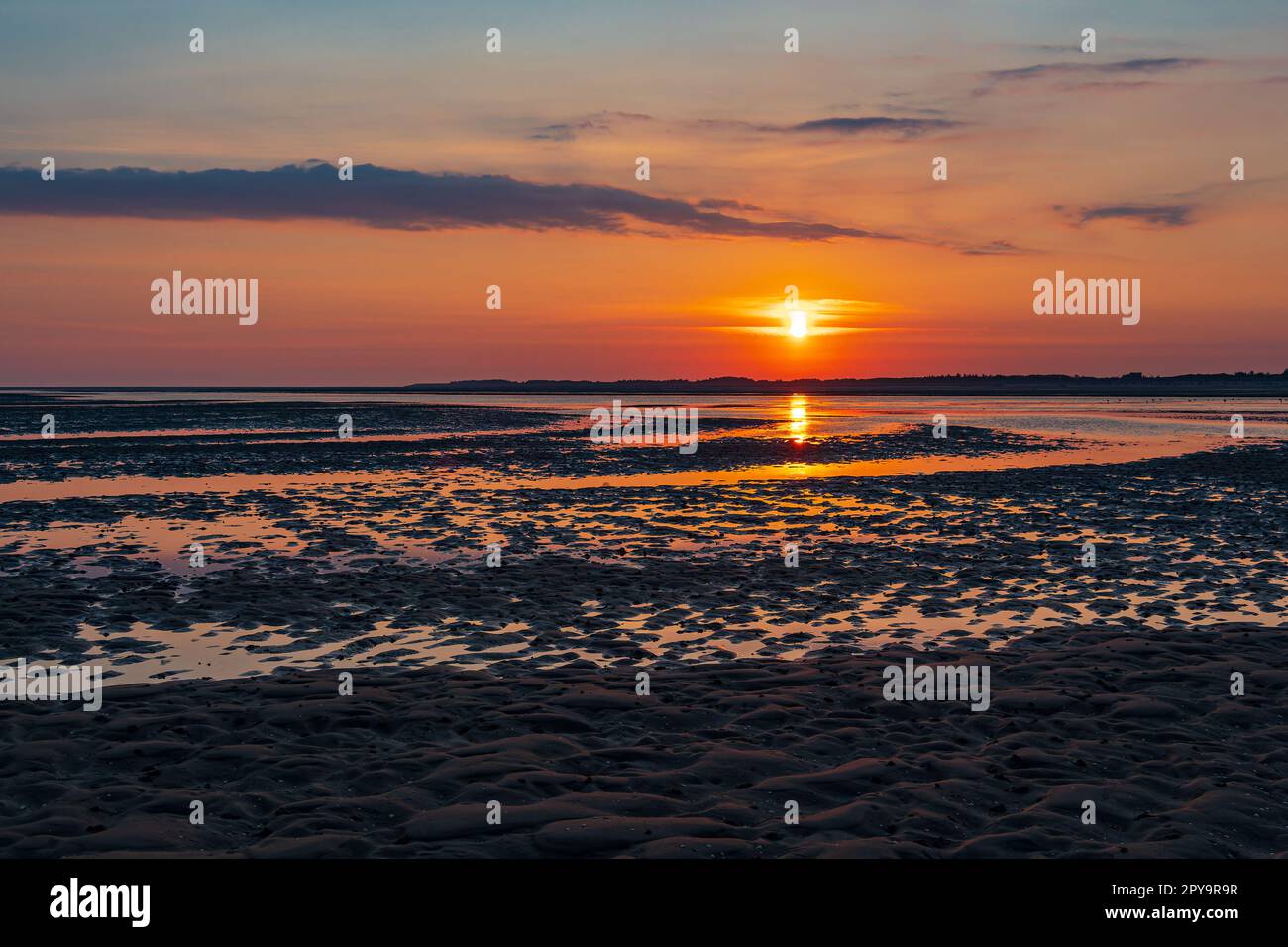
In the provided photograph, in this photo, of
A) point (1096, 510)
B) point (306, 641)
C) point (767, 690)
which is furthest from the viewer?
point (1096, 510)

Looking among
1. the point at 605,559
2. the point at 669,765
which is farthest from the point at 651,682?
the point at 605,559

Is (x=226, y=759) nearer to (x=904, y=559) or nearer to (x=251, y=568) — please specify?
(x=251, y=568)

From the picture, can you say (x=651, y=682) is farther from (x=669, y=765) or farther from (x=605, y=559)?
(x=605, y=559)

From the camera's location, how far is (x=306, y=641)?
476 inches

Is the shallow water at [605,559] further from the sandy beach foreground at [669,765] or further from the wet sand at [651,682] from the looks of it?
the sandy beach foreground at [669,765]

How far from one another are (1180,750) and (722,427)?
5495 cm

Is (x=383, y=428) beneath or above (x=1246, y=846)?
above

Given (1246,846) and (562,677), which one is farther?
(562,677)

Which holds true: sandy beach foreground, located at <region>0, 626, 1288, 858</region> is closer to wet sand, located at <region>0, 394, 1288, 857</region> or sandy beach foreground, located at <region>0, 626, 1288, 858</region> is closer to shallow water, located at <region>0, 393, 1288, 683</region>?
wet sand, located at <region>0, 394, 1288, 857</region>

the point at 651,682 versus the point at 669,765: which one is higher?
the point at 651,682

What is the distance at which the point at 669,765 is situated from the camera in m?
8.02

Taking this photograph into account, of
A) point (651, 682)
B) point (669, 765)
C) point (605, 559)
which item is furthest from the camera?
point (605, 559)

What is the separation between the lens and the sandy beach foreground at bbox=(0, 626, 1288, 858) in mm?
6613
